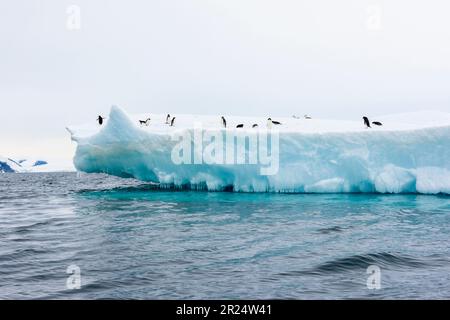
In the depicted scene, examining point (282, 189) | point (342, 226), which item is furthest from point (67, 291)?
point (282, 189)

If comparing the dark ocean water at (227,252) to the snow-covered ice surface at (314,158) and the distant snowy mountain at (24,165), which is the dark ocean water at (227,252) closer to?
the snow-covered ice surface at (314,158)

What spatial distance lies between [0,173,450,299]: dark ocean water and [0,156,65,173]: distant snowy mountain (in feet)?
353

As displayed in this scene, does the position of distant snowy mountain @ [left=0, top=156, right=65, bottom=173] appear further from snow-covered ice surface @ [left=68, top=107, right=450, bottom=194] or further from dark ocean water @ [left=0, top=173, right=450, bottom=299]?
dark ocean water @ [left=0, top=173, right=450, bottom=299]

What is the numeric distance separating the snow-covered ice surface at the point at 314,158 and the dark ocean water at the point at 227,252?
164 inches

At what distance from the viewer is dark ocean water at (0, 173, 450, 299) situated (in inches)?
248

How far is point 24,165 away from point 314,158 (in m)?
126

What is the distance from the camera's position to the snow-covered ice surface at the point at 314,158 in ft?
61.9

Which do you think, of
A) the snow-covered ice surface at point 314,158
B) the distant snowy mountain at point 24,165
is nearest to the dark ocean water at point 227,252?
the snow-covered ice surface at point 314,158

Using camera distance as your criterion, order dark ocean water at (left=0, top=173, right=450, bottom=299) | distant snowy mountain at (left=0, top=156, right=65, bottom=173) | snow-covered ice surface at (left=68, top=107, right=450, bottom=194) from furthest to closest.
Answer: distant snowy mountain at (left=0, top=156, right=65, bottom=173)
snow-covered ice surface at (left=68, top=107, right=450, bottom=194)
dark ocean water at (left=0, top=173, right=450, bottom=299)

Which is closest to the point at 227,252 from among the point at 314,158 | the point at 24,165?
the point at 314,158

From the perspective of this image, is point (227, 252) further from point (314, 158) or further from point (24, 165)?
point (24, 165)

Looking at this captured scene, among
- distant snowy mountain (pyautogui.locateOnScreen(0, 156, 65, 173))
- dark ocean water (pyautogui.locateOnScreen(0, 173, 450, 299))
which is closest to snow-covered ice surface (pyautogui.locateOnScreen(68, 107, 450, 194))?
dark ocean water (pyautogui.locateOnScreen(0, 173, 450, 299))

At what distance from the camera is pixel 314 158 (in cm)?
1942

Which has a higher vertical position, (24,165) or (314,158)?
(314,158)
